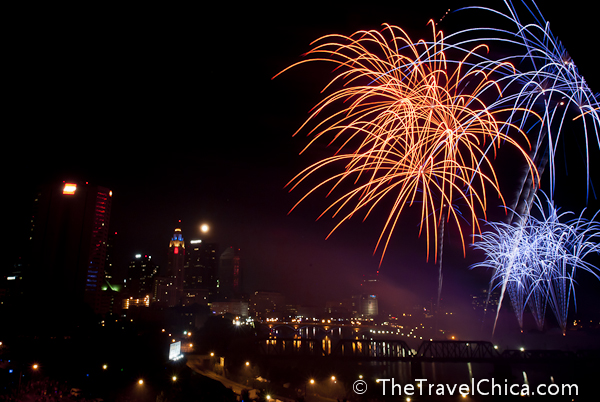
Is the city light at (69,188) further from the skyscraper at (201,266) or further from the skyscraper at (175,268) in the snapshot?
the skyscraper at (201,266)

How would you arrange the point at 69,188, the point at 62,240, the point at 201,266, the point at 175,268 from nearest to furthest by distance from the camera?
the point at 62,240 < the point at 69,188 < the point at 175,268 < the point at 201,266

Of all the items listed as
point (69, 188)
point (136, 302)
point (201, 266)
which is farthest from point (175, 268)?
point (201, 266)

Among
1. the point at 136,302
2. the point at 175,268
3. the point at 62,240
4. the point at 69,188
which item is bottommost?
the point at 136,302

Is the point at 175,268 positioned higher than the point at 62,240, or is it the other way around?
the point at 62,240

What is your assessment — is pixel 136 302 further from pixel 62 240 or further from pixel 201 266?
pixel 201 266

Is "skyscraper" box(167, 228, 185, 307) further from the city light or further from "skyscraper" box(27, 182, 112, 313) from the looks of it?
the city light

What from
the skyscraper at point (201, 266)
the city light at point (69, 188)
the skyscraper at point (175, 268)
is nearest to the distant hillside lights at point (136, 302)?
the skyscraper at point (175, 268)

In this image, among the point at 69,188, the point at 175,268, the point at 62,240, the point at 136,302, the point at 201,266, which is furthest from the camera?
the point at 201,266
